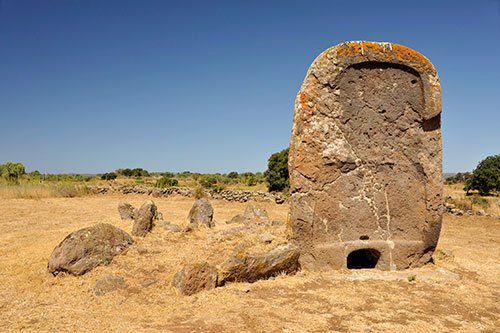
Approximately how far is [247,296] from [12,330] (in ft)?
9.77

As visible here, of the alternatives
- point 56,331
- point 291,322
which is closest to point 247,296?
point 291,322

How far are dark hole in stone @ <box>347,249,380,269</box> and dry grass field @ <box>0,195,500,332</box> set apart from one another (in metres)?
0.54

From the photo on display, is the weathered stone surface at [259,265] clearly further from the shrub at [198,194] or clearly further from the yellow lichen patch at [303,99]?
the shrub at [198,194]

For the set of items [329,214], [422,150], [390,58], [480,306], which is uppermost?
[390,58]

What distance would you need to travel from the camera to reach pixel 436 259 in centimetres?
822

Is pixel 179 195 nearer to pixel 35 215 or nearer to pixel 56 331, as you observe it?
pixel 35 215

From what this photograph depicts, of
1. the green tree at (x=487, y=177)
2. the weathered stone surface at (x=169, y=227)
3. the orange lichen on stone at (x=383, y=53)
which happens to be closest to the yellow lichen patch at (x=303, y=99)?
the orange lichen on stone at (x=383, y=53)

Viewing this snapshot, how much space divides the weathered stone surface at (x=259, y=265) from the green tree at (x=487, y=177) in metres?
25.0

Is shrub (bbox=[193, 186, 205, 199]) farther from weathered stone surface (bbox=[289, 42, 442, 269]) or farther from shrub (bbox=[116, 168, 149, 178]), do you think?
shrub (bbox=[116, 168, 149, 178])

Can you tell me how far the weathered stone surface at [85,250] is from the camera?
6.36 meters

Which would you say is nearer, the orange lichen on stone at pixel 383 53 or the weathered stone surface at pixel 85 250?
the weathered stone surface at pixel 85 250

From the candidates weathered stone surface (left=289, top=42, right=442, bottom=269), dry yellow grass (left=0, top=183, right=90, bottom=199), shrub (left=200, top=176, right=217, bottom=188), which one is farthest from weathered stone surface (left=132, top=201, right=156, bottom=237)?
shrub (left=200, top=176, right=217, bottom=188)

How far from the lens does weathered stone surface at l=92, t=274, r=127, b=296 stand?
19.0 feet

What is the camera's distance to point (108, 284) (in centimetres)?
589
